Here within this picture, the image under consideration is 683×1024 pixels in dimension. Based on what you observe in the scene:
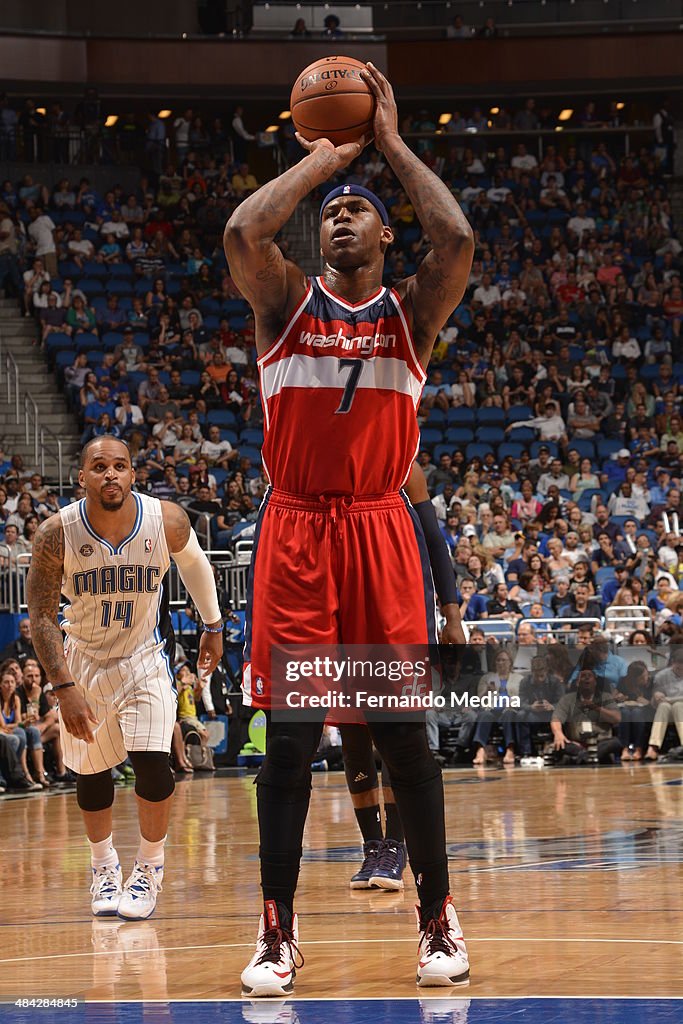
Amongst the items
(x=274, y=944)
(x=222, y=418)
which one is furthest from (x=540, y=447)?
(x=274, y=944)

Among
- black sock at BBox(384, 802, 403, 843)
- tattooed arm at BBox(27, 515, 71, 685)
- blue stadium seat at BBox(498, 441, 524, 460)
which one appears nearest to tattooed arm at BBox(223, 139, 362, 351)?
tattooed arm at BBox(27, 515, 71, 685)

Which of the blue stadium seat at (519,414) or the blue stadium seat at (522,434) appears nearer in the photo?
the blue stadium seat at (522,434)

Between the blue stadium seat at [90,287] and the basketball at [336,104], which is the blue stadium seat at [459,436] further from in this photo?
the basketball at [336,104]

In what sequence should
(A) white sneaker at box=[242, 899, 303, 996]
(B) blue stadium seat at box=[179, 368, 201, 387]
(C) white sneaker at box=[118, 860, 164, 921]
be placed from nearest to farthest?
(A) white sneaker at box=[242, 899, 303, 996]
(C) white sneaker at box=[118, 860, 164, 921]
(B) blue stadium seat at box=[179, 368, 201, 387]

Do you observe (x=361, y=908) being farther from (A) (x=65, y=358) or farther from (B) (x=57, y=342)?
(B) (x=57, y=342)

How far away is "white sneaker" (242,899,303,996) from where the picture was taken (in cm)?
416

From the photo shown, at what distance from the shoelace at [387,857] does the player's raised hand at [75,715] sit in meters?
1.91

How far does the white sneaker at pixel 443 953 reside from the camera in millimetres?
4254

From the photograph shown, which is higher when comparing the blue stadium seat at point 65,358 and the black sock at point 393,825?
the blue stadium seat at point 65,358

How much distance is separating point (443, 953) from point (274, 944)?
0.49 meters

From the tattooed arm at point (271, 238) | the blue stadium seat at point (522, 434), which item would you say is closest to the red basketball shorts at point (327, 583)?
the tattooed arm at point (271, 238)

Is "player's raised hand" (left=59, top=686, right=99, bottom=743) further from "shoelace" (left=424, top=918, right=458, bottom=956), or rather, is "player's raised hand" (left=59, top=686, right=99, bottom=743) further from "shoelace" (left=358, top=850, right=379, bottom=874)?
"shoelace" (left=358, top=850, right=379, bottom=874)

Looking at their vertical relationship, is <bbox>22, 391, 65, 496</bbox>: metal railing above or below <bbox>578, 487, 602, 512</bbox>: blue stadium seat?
above

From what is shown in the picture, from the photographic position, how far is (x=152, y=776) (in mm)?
6109
